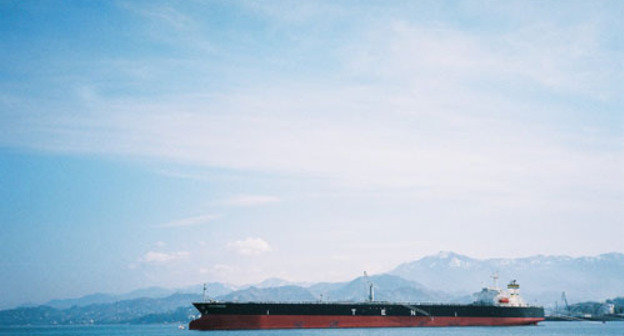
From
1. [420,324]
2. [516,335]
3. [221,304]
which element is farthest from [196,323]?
[516,335]

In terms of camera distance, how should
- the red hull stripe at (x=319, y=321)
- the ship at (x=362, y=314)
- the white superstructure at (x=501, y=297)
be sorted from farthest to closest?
1. the white superstructure at (x=501, y=297)
2. the ship at (x=362, y=314)
3. the red hull stripe at (x=319, y=321)

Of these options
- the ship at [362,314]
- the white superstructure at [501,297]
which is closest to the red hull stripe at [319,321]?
the ship at [362,314]

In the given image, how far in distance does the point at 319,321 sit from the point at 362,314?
20.6 ft

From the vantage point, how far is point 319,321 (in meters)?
74.4

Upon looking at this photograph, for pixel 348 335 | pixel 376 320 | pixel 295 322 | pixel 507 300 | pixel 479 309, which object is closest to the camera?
pixel 348 335

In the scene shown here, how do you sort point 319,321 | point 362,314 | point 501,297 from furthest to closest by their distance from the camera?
point 501,297 < point 362,314 < point 319,321

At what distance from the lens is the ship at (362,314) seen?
70.2m

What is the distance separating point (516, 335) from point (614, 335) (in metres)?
28.3

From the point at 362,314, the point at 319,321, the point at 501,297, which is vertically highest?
the point at 501,297

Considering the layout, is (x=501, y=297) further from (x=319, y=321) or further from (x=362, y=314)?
(x=319, y=321)

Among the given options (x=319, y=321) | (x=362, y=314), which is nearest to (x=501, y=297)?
(x=362, y=314)

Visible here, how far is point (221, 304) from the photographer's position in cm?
6969

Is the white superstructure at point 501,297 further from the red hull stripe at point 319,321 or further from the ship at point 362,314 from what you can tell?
the red hull stripe at point 319,321

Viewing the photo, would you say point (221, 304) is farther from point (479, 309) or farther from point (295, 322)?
point (479, 309)
